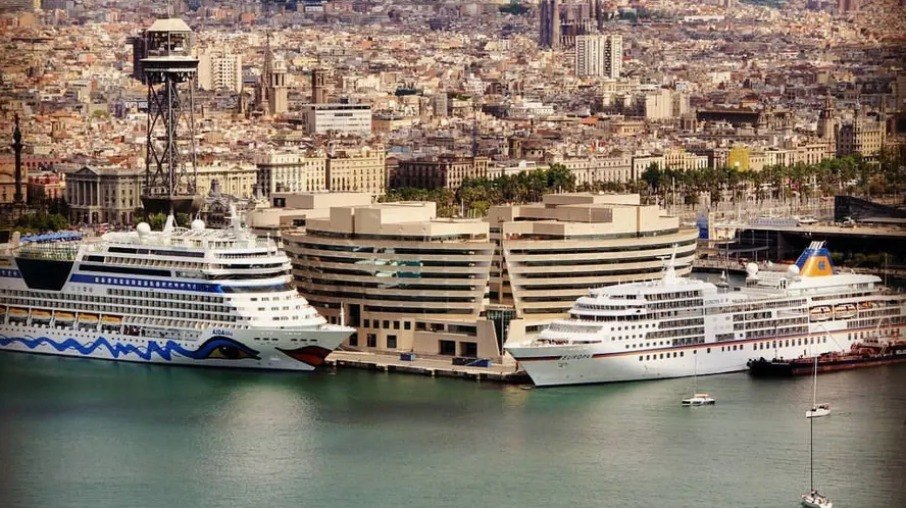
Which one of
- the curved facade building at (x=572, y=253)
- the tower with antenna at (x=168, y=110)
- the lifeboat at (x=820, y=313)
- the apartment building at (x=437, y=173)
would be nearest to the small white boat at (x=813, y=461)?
the lifeboat at (x=820, y=313)

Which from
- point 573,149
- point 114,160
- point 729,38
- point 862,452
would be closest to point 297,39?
point 729,38

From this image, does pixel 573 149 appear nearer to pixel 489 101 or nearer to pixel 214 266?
pixel 489 101

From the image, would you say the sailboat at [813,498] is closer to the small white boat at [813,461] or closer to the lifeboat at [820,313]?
the small white boat at [813,461]

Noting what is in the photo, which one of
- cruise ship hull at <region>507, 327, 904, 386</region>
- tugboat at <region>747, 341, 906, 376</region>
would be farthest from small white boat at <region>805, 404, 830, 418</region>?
cruise ship hull at <region>507, 327, 904, 386</region>

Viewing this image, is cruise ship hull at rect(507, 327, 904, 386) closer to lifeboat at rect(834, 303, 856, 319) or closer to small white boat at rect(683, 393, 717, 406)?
lifeboat at rect(834, 303, 856, 319)

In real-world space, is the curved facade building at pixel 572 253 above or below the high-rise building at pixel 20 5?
below

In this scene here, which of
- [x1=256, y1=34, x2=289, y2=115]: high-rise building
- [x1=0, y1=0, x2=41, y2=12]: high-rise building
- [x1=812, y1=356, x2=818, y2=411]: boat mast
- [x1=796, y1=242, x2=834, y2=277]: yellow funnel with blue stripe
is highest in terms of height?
[x1=0, y1=0, x2=41, y2=12]: high-rise building
